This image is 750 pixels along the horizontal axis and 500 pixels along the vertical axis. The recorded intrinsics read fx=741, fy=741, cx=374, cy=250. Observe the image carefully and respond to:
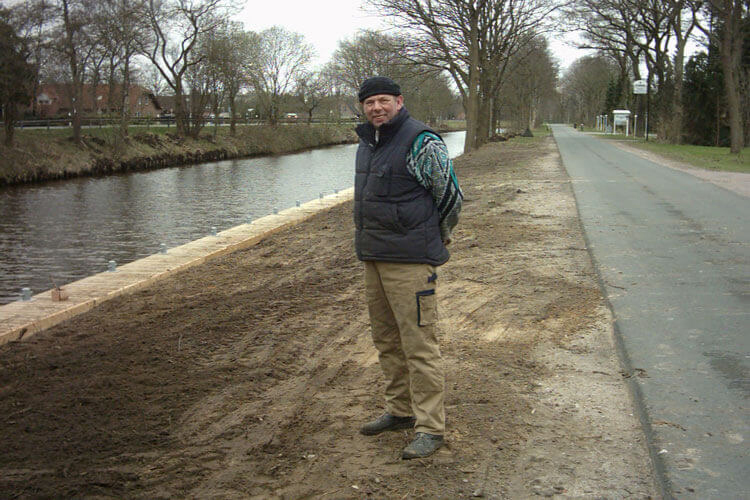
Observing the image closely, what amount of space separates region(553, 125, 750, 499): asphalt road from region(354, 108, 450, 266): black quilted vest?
164 cm

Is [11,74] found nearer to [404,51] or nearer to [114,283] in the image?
[404,51]

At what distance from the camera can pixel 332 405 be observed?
189 inches

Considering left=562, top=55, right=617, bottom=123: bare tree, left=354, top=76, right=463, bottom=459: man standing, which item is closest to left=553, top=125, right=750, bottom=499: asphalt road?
left=354, top=76, right=463, bottom=459: man standing

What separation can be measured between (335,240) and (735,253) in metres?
5.76

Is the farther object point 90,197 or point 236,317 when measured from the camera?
point 90,197

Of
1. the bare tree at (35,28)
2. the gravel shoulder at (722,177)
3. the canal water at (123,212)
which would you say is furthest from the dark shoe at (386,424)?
the bare tree at (35,28)

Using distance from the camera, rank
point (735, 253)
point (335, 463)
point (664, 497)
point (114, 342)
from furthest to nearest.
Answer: point (735, 253) < point (114, 342) < point (335, 463) < point (664, 497)

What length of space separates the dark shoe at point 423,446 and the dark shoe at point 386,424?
13.0 inches

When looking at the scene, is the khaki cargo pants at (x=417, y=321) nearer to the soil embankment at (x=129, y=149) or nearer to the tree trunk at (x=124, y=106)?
the soil embankment at (x=129, y=149)

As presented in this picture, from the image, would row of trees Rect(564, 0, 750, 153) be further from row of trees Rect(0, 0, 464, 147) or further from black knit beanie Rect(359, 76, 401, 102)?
black knit beanie Rect(359, 76, 401, 102)

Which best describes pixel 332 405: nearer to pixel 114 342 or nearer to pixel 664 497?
pixel 664 497

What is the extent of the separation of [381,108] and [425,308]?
110 centimetres

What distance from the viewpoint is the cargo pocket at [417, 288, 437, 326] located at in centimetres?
399

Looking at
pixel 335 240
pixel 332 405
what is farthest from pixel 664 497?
pixel 335 240
